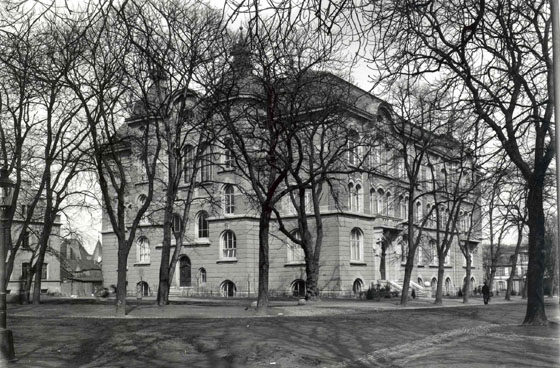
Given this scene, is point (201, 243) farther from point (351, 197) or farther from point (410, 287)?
point (410, 287)

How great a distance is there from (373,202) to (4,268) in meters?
39.5

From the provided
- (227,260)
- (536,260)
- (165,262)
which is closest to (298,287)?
(227,260)

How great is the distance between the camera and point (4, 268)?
14633 mm

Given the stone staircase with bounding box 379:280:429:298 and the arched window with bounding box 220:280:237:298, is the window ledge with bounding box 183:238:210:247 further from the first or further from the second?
the stone staircase with bounding box 379:280:429:298

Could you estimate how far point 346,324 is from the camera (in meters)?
19.6

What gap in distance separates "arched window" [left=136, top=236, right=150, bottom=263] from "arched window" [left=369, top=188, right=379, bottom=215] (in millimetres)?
18652

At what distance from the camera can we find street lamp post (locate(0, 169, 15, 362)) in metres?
13.9

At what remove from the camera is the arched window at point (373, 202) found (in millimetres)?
50812

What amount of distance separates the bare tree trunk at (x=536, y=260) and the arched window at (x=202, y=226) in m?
33.1

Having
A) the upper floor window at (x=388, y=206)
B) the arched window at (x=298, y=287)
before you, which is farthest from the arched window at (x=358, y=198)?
the arched window at (x=298, y=287)

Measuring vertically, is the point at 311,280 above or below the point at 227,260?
below

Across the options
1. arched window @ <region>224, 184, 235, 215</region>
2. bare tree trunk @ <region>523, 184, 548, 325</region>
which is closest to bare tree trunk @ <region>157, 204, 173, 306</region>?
bare tree trunk @ <region>523, 184, 548, 325</region>

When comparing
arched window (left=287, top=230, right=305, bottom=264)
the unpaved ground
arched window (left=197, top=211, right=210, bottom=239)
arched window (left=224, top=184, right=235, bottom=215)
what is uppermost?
arched window (left=224, top=184, right=235, bottom=215)

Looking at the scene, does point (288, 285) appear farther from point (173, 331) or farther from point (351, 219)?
point (173, 331)
